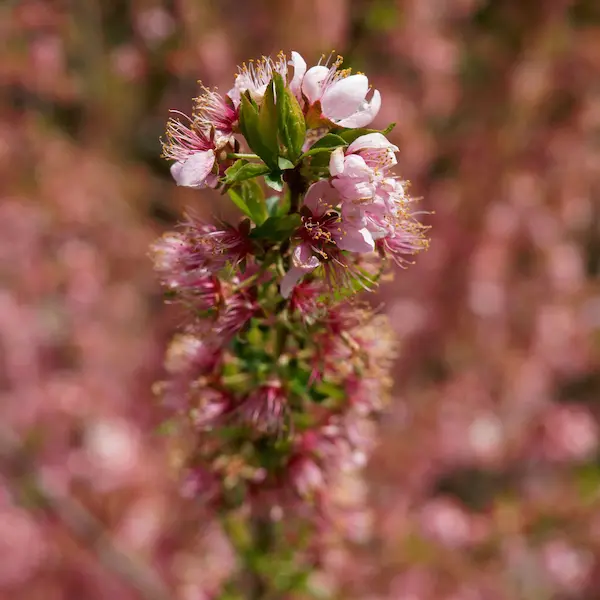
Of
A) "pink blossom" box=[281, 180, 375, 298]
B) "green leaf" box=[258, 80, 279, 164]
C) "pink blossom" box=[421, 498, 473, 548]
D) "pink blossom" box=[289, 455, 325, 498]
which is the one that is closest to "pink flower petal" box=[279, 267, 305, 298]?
"pink blossom" box=[281, 180, 375, 298]

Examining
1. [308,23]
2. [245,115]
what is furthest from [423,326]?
[245,115]

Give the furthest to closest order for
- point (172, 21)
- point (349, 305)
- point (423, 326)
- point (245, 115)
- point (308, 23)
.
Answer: point (423, 326)
point (172, 21)
point (308, 23)
point (349, 305)
point (245, 115)

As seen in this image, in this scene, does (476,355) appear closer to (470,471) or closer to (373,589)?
(470,471)

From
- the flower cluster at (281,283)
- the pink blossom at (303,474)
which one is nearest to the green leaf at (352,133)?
the flower cluster at (281,283)

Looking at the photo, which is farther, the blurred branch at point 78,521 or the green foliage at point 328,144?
the blurred branch at point 78,521

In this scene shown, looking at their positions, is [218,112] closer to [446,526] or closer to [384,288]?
[384,288]

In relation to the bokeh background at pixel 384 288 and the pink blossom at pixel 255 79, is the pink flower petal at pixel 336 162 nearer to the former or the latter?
the pink blossom at pixel 255 79
